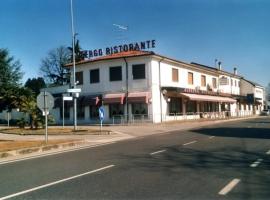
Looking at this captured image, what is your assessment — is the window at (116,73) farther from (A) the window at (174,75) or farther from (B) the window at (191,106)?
(B) the window at (191,106)

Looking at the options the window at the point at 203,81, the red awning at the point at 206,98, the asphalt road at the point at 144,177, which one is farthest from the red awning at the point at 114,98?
the asphalt road at the point at 144,177

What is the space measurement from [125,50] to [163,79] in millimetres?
6229

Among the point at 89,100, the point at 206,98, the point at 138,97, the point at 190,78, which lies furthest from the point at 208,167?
the point at 206,98

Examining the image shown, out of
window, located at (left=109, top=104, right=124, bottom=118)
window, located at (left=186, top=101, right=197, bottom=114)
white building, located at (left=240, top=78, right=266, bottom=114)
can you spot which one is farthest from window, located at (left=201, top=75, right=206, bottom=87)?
white building, located at (left=240, top=78, right=266, bottom=114)

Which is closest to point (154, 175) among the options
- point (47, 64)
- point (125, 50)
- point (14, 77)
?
point (125, 50)

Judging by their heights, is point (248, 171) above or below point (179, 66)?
below

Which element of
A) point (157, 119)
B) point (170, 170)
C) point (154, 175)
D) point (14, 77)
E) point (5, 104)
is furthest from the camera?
point (14, 77)

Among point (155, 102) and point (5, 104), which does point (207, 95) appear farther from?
point (5, 104)

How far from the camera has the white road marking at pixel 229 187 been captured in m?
8.29

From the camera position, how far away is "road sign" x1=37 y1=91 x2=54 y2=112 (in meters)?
20.9

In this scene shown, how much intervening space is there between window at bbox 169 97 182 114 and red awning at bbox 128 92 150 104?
205 inches

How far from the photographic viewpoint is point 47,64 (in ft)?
306

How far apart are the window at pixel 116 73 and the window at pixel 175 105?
6.84 metres

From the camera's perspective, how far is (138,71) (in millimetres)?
47500
